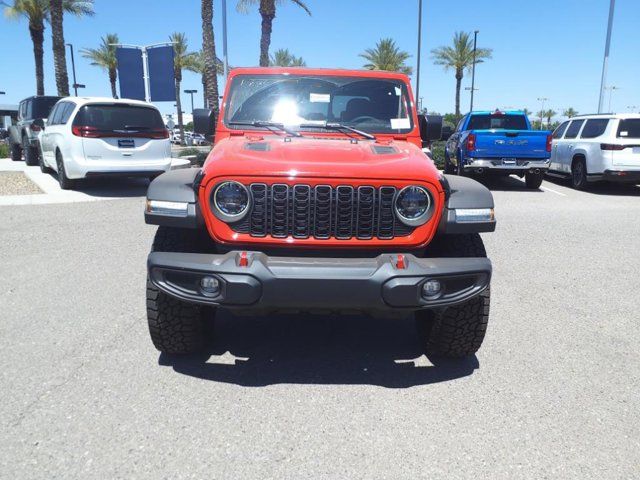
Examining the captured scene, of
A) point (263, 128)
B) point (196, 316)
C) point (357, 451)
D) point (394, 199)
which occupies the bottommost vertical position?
point (357, 451)

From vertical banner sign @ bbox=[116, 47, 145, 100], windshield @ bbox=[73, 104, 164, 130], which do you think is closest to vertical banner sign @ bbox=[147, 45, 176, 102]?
vertical banner sign @ bbox=[116, 47, 145, 100]

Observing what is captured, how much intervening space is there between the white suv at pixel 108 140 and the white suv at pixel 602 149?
9.38 metres

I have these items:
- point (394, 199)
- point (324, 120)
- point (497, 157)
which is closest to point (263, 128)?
point (324, 120)

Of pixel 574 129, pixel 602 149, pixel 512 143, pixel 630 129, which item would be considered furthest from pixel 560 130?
pixel 512 143

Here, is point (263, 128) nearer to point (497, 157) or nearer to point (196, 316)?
point (196, 316)

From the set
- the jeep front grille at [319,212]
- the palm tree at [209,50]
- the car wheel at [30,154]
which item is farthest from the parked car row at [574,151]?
the car wheel at [30,154]

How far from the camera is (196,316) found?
3.31m

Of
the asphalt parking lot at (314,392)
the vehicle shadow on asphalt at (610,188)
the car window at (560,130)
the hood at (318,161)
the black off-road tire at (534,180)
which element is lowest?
the asphalt parking lot at (314,392)

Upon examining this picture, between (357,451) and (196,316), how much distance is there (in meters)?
1.30

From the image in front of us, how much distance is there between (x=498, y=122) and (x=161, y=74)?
1124 cm

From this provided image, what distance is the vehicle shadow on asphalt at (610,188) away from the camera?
1262 cm

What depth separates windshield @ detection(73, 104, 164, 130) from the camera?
33.3ft

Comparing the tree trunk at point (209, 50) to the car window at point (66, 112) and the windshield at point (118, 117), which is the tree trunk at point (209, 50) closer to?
the car window at point (66, 112)

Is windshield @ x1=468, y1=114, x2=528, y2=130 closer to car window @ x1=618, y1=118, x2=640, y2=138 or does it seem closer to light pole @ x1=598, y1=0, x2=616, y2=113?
car window @ x1=618, y1=118, x2=640, y2=138
